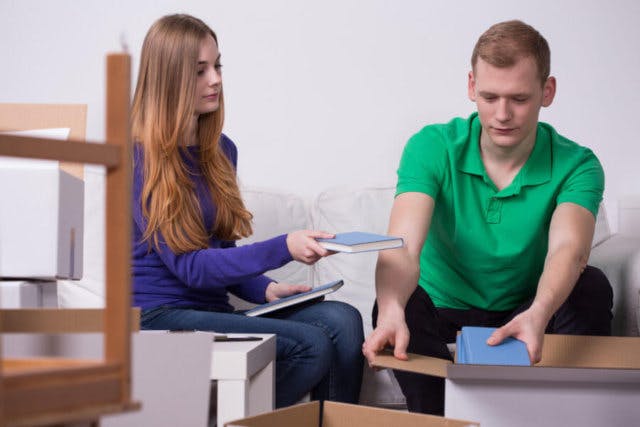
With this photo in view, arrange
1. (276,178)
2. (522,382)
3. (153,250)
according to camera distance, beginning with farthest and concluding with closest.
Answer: (276,178)
(153,250)
(522,382)

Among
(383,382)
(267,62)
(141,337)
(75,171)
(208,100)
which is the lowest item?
(383,382)

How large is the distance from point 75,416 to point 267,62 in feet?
7.07

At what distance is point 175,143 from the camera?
77.5 inches

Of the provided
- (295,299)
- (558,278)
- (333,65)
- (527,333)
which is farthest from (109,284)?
(333,65)

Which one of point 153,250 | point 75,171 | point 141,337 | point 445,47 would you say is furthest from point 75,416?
point 445,47

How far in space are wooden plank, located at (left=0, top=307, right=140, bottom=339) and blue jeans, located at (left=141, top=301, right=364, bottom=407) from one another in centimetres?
80

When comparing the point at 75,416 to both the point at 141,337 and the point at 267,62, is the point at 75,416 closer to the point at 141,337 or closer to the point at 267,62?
the point at 141,337

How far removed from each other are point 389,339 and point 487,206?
588 millimetres

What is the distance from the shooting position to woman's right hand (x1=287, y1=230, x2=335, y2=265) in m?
1.68

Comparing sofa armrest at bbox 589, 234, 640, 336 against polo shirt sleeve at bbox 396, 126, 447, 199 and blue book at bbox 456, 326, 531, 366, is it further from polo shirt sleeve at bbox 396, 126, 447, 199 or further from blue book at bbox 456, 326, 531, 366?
blue book at bbox 456, 326, 531, 366

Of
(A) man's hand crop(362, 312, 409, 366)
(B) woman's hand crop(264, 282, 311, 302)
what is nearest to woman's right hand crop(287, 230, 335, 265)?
(A) man's hand crop(362, 312, 409, 366)

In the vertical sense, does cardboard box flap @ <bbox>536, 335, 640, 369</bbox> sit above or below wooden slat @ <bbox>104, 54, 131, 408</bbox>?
below

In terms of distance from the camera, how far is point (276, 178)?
278cm

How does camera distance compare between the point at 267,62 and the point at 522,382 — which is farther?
the point at 267,62
